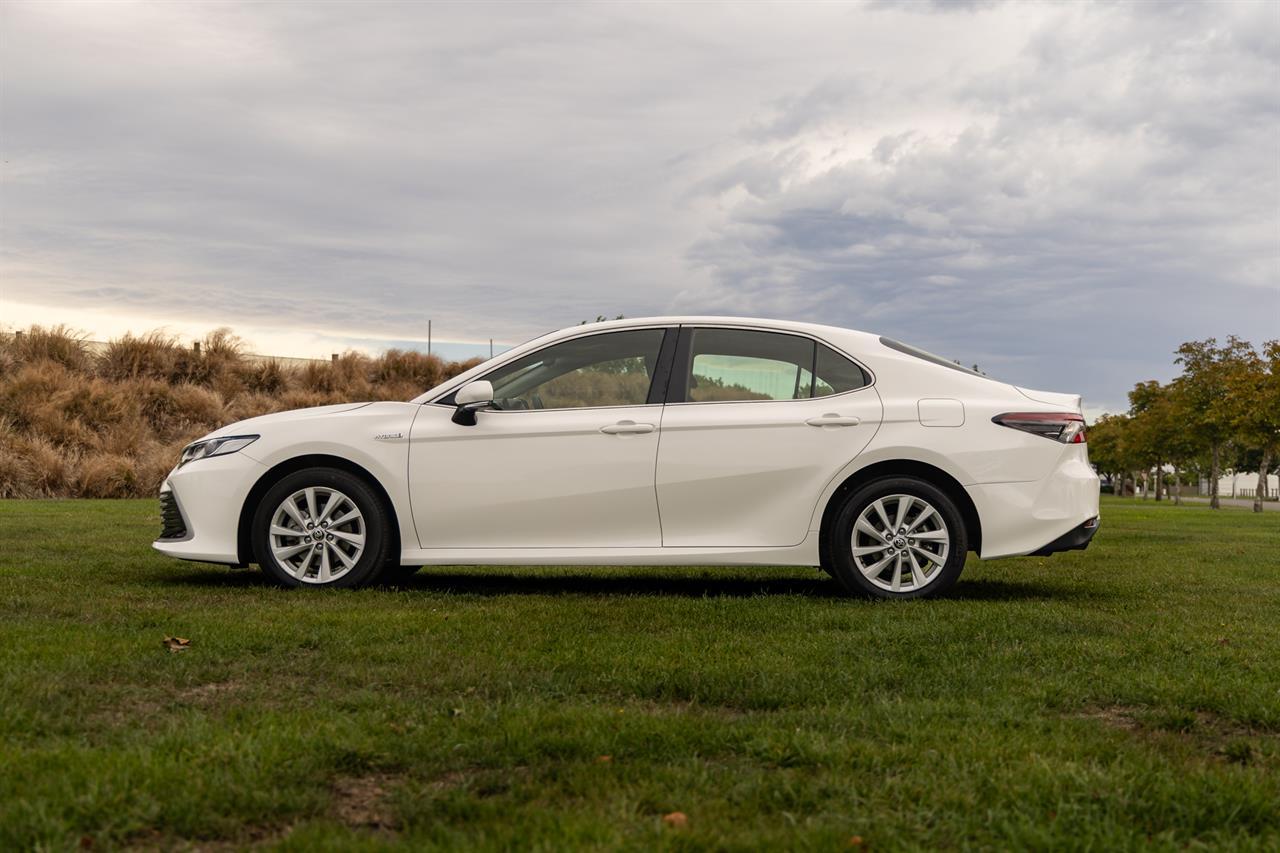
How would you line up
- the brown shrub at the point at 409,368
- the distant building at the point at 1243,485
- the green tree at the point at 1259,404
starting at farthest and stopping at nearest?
the distant building at the point at 1243,485 → the green tree at the point at 1259,404 → the brown shrub at the point at 409,368

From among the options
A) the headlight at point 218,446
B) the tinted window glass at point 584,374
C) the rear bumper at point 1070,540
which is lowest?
the rear bumper at point 1070,540

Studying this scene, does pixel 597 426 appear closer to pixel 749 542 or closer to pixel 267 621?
pixel 749 542

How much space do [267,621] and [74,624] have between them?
3.05 feet

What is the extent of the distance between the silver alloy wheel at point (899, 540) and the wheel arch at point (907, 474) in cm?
17

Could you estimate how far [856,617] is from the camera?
6.77 meters

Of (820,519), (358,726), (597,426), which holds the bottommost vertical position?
(358,726)

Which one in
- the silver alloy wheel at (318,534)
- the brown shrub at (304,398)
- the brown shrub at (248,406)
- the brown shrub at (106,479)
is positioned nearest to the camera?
the silver alloy wheel at (318,534)

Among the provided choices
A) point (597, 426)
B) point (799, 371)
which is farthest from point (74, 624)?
point (799, 371)

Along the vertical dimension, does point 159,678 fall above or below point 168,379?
below

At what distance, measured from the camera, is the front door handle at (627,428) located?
303 inches

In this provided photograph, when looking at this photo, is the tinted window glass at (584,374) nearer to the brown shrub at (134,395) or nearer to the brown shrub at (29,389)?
the brown shrub at (134,395)

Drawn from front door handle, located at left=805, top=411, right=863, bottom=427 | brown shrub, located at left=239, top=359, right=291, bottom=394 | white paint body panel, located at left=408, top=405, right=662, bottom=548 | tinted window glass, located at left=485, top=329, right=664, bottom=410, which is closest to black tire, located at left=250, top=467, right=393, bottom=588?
white paint body panel, located at left=408, top=405, right=662, bottom=548

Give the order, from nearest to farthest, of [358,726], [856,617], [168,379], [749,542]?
1. [358,726]
2. [856,617]
3. [749,542]
4. [168,379]

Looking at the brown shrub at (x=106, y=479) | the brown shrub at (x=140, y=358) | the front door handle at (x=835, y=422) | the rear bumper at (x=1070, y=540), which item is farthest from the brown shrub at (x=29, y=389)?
the rear bumper at (x=1070, y=540)
